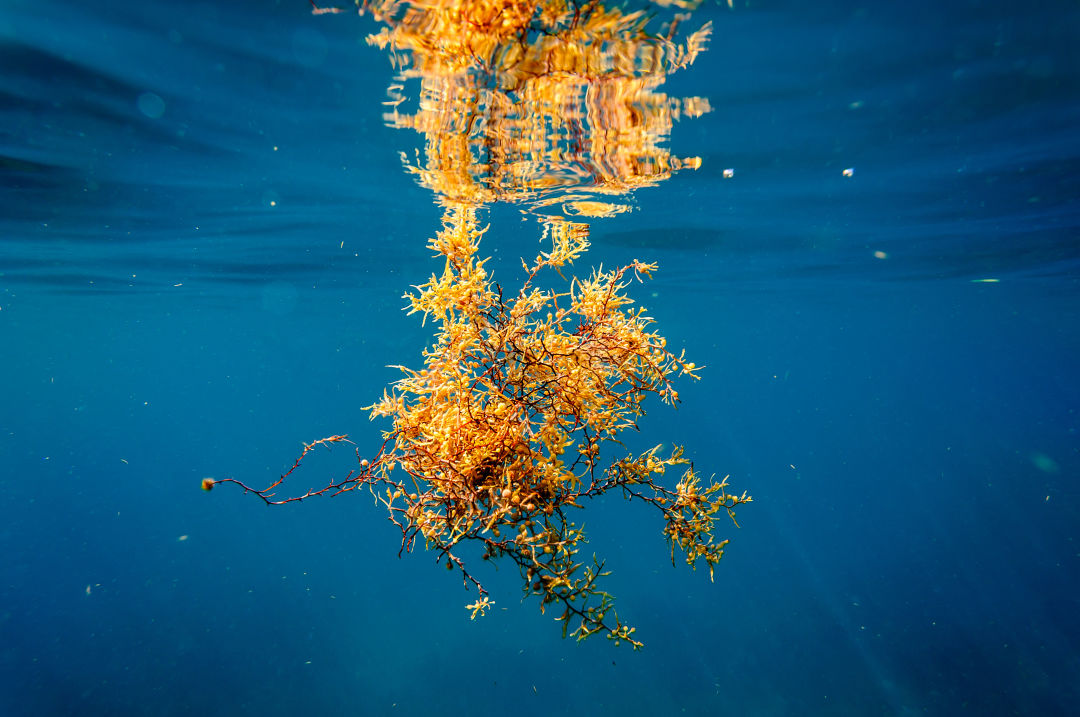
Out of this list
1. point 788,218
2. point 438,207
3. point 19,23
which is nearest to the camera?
point 19,23

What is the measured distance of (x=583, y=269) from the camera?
22062mm

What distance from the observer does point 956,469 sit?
192ft

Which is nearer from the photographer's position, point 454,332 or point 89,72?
point 454,332

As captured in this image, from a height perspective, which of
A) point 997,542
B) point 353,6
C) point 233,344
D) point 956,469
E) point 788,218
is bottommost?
point 956,469

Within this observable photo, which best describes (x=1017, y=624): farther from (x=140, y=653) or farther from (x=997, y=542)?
(x=140, y=653)

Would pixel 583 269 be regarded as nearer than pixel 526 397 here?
No

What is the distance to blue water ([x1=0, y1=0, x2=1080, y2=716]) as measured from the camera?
6.85 metres

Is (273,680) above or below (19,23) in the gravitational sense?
below

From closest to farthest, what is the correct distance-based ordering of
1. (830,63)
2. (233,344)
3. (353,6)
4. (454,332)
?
(454,332) < (353,6) < (830,63) < (233,344)

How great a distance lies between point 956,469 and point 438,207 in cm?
6805

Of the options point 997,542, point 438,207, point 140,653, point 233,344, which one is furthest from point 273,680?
point 233,344

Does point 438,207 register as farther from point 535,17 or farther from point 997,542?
point 997,542

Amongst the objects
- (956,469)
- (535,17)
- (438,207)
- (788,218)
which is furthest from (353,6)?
(956,469)

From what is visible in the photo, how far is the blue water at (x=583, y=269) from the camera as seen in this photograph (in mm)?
6848
